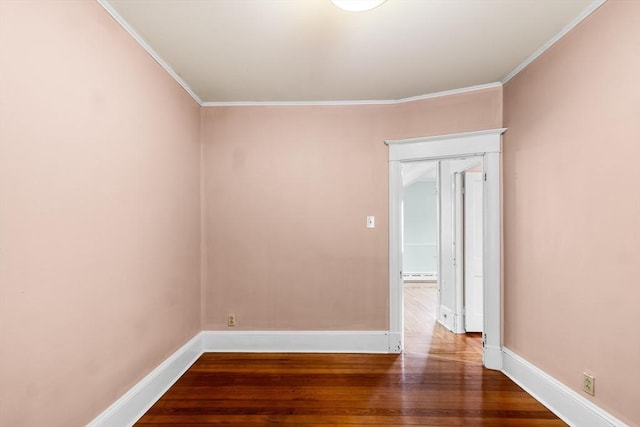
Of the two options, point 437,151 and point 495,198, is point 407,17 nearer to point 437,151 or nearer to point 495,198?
point 437,151

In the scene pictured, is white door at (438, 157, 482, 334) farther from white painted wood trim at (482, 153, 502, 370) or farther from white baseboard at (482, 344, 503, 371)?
white baseboard at (482, 344, 503, 371)

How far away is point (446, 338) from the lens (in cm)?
359

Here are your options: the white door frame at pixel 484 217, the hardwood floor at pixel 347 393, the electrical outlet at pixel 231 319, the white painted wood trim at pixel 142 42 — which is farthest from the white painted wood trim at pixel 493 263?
the white painted wood trim at pixel 142 42

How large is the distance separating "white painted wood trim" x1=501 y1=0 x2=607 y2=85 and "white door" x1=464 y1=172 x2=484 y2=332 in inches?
55.1

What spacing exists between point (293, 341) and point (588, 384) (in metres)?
2.36

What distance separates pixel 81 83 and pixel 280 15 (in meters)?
1.20

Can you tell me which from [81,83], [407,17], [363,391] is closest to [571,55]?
[407,17]

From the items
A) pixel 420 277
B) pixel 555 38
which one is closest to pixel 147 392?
pixel 555 38

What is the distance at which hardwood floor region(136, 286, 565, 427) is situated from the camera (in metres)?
2.08

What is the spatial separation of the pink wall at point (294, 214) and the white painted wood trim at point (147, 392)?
467 millimetres

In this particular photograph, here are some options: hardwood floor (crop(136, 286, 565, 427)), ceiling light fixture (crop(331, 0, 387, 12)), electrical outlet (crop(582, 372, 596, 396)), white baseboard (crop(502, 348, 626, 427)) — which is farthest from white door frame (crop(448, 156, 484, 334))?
ceiling light fixture (crop(331, 0, 387, 12))

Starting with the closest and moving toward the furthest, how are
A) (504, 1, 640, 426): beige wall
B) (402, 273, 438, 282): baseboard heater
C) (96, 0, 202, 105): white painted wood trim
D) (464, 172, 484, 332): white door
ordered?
(504, 1, 640, 426): beige wall → (96, 0, 202, 105): white painted wood trim → (464, 172, 484, 332): white door → (402, 273, 438, 282): baseboard heater

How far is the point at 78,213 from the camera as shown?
1.63 metres

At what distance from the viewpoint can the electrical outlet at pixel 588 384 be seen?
1869mm
